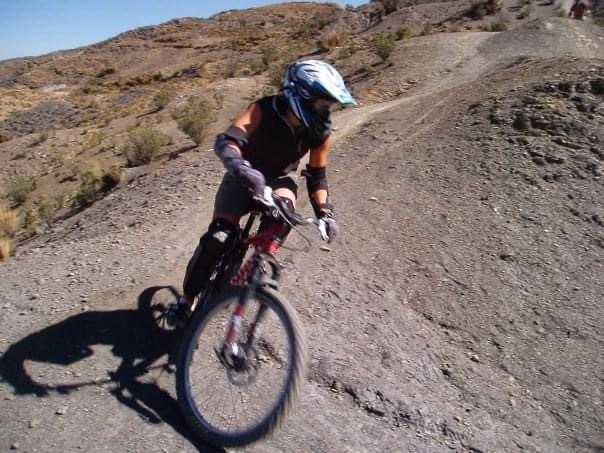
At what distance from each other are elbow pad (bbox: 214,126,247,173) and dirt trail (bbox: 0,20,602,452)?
132 cm

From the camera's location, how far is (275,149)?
2887 millimetres

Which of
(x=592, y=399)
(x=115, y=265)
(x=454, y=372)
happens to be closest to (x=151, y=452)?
(x=454, y=372)

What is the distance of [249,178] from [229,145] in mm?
285

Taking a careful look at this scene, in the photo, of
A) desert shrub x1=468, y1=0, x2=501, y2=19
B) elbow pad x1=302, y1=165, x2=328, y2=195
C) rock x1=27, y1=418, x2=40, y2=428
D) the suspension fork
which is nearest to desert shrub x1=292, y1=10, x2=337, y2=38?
desert shrub x1=468, y1=0, x2=501, y2=19

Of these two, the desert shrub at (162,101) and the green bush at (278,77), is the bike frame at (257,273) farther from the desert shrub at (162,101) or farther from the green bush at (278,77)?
the desert shrub at (162,101)

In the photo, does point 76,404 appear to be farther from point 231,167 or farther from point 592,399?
point 592,399

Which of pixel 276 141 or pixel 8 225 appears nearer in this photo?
pixel 276 141

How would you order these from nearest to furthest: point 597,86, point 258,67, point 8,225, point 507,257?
point 507,257 → point 597,86 → point 8,225 → point 258,67

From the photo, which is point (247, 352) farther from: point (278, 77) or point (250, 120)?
point (278, 77)

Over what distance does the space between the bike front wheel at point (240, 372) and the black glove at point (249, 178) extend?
0.47m

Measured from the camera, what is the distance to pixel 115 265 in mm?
4461

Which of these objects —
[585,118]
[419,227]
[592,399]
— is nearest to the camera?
[592,399]

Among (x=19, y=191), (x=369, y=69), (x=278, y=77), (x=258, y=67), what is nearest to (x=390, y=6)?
(x=258, y=67)

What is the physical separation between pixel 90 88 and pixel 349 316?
30969 mm
